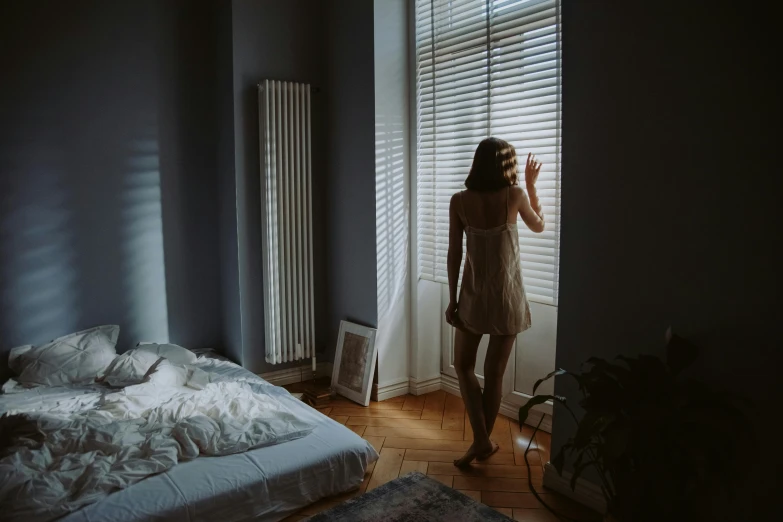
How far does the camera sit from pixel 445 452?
9.70 ft

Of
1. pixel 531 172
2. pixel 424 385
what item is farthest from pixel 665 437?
pixel 424 385

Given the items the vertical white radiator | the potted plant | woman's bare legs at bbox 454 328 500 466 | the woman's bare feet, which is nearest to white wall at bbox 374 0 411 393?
the vertical white radiator

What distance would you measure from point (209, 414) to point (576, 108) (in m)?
2.05

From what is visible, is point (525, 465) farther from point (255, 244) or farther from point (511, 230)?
point (255, 244)

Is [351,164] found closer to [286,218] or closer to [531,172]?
[286,218]

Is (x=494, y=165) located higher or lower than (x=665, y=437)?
higher

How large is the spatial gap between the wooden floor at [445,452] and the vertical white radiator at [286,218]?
0.53 m

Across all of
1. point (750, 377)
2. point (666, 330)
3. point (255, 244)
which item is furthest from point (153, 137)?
point (750, 377)

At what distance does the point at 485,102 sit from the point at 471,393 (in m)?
1.51

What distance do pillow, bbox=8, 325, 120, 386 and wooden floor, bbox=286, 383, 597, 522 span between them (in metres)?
1.29

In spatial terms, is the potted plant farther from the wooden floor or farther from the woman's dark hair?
Answer: the woman's dark hair

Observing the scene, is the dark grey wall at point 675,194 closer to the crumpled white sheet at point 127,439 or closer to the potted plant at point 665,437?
the potted plant at point 665,437

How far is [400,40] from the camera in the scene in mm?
3631

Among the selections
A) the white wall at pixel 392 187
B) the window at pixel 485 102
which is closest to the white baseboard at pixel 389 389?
the white wall at pixel 392 187
